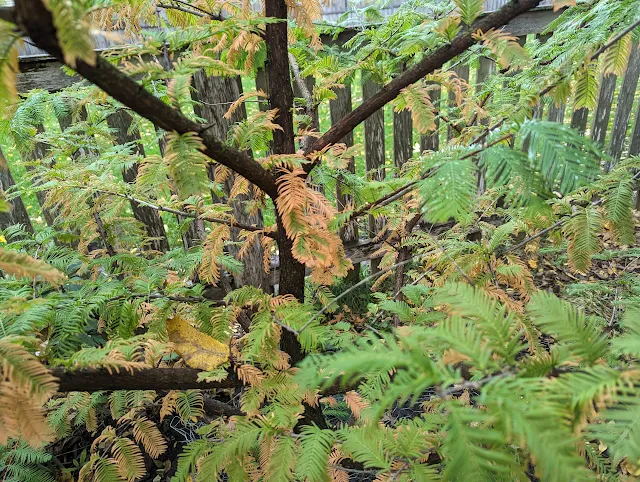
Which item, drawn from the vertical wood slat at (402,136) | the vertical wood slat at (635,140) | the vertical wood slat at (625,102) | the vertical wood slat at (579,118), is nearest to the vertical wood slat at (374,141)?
the vertical wood slat at (402,136)

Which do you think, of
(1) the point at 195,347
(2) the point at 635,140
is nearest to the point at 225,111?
(1) the point at 195,347

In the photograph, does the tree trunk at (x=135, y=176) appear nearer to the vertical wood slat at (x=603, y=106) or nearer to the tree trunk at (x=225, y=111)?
the tree trunk at (x=225, y=111)

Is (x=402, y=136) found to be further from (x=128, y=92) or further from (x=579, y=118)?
(x=128, y=92)

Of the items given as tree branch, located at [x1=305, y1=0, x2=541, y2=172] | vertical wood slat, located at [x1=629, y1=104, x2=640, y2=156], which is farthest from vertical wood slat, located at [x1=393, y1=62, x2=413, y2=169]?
vertical wood slat, located at [x1=629, y1=104, x2=640, y2=156]

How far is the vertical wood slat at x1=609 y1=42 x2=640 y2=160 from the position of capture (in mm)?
2979

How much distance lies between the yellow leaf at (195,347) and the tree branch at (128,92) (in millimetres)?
444

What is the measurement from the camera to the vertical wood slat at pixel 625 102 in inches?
117

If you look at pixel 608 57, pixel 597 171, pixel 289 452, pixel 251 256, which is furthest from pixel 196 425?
pixel 608 57

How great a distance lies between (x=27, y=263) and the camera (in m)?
0.57

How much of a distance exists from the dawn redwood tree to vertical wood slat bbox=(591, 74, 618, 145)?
221cm

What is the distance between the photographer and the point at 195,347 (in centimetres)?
101

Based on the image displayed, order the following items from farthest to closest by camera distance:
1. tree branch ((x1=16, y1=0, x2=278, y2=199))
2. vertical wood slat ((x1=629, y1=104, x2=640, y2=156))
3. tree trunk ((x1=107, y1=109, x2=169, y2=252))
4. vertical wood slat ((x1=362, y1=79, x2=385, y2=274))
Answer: vertical wood slat ((x1=629, y1=104, x2=640, y2=156)), vertical wood slat ((x1=362, y1=79, x2=385, y2=274)), tree trunk ((x1=107, y1=109, x2=169, y2=252)), tree branch ((x1=16, y1=0, x2=278, y2=199))

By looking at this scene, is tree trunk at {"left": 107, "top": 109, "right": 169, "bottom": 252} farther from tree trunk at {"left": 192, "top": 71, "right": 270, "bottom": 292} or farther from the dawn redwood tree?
the dawn redwood tree

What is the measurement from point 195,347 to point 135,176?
5.48 feet
